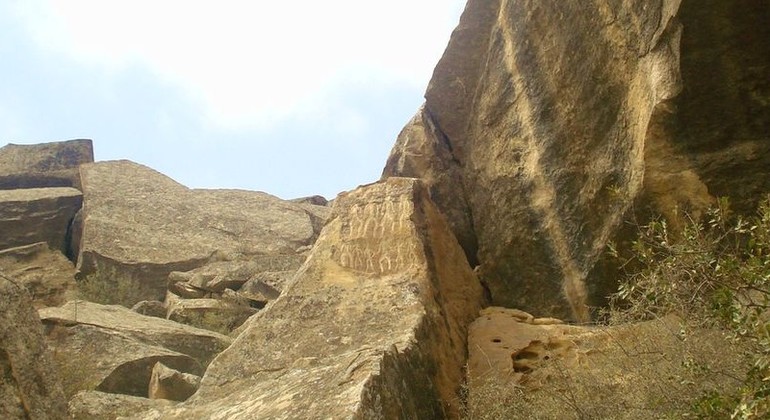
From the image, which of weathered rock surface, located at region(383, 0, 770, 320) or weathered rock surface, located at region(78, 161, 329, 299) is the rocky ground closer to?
weathered rock surface, located at region(383, 0, 770, 320)

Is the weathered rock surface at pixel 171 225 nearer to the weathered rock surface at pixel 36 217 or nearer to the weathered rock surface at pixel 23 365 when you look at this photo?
the weathered rock surface at pixel 36 217

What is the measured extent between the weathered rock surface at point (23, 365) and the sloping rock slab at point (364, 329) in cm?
101

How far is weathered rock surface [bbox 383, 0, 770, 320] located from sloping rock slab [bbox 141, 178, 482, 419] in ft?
2.73

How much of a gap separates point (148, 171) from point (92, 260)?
534 centimetres

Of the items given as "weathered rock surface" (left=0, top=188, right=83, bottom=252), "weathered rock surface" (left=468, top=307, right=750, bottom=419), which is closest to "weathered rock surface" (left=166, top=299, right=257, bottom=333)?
"weathered rock surface" (left=0, top=188, right=83, bottom=252)

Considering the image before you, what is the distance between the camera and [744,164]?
311 inches

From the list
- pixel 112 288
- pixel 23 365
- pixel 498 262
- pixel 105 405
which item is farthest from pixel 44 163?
pixel 23 365

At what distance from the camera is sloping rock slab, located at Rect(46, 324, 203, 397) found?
9883mm

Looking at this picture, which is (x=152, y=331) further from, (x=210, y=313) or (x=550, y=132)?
(x=550, y=132)

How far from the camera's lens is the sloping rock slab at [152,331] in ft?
37.8

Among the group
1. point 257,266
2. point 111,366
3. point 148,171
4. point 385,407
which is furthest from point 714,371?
point 148,171

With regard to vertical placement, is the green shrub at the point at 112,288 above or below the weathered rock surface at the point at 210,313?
above

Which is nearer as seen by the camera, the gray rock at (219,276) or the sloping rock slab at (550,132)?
the sloping rock slab at (550,132)

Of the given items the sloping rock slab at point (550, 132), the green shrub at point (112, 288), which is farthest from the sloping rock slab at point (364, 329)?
the green shrub at point (112, 288)
